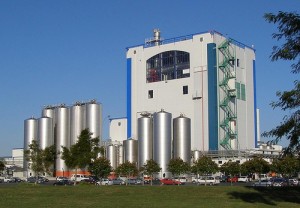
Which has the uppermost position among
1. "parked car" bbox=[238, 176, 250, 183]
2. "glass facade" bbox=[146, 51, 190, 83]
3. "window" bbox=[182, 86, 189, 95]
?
"glass facade" bbox=[146, 51, 190, 83]

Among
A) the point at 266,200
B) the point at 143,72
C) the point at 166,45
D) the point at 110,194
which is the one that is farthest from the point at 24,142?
the point at 266,200

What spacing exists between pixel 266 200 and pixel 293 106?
11062mm

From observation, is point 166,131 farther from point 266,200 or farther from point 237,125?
point 266,200

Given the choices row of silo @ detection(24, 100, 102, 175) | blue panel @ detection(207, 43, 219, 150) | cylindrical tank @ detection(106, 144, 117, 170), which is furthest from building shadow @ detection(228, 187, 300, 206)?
cylindrical tank @ detection(106, 144, 117, 170)

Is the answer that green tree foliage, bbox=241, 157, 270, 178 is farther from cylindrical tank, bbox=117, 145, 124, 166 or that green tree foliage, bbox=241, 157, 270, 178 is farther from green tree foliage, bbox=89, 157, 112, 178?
cylindrical tank, bbox=117, 145, 124, 166

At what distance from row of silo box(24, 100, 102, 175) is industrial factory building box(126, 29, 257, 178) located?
433 inches

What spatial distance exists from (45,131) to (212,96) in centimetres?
4277

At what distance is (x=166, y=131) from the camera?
370ft

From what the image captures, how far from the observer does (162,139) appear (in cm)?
11144

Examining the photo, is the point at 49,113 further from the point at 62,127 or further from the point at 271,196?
the point at 271,196

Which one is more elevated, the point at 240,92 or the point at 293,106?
the point at 240,92

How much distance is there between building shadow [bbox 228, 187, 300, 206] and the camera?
33.5 m

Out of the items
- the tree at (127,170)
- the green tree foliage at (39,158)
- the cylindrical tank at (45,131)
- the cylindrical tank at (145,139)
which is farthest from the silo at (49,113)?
the green tree foliage at (39,158)

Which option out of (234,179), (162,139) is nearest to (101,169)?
(162,139)
